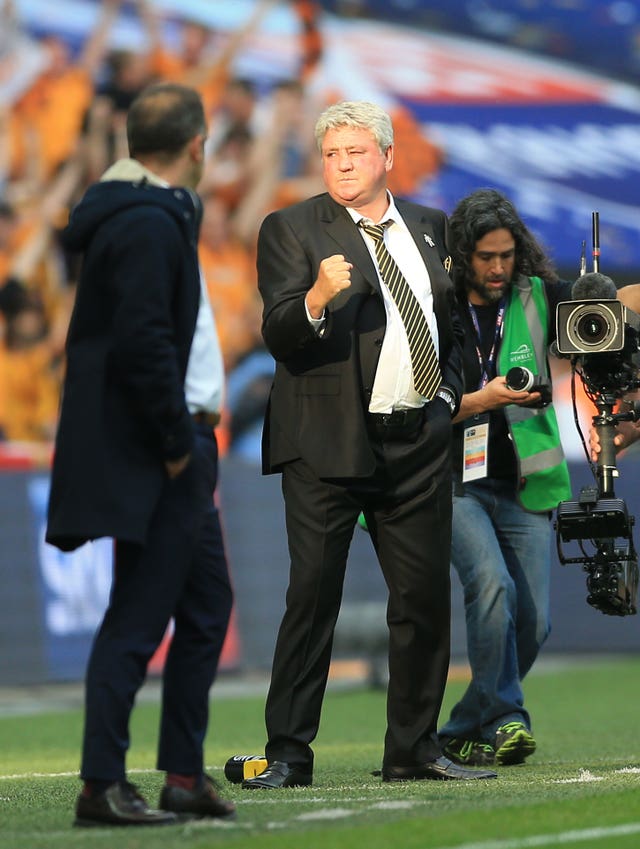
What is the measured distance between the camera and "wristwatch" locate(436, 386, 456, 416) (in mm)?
6648

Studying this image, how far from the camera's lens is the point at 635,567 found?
6.59 metres

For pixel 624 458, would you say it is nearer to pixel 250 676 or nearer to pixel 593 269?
pixel 250 676

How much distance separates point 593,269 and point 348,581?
8.18 metres

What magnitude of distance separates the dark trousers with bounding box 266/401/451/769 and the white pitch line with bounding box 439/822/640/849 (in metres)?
1.49


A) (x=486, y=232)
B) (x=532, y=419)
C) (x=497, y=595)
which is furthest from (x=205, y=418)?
(x=532, y=419)

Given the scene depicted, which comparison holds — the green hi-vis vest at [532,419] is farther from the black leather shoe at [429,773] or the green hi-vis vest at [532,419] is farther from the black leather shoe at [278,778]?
the black leather shoe at [278,778]

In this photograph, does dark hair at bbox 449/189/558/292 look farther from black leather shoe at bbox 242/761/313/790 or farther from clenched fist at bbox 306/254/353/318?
black leather shoe at bbox 242/761/313/790

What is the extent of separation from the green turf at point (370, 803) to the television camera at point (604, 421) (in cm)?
67

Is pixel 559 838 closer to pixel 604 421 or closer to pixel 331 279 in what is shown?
pixel 331 279

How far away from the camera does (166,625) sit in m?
5.16

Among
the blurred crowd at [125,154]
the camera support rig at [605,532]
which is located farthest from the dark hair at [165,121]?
the blurred crowd at [125,154]

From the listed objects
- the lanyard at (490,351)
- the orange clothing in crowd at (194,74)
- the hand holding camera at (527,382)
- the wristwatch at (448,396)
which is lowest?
the wristwatch at (448,396)

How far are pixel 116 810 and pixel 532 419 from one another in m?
3.18

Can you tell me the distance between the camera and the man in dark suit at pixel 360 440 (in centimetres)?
638
